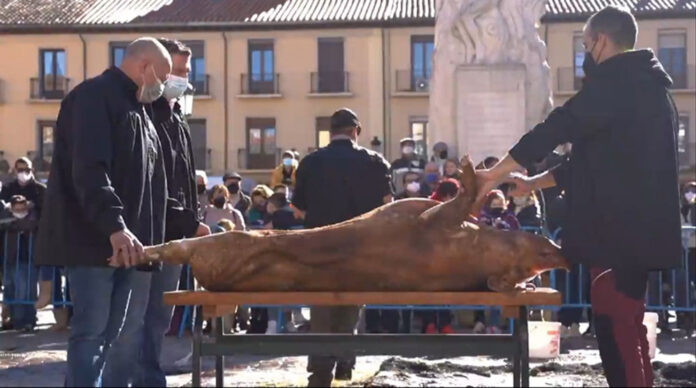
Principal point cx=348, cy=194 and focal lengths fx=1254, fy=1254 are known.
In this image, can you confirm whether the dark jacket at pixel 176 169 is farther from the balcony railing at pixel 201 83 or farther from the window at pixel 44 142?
the window at pixel 44 142

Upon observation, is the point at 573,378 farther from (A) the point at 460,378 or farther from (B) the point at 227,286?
(B) the point at 227,286

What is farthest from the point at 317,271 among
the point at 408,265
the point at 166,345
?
the point at 166,345

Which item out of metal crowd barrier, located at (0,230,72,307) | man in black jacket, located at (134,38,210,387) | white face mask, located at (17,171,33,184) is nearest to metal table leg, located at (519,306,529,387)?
man in black jacket, located at (134,38,210,387)

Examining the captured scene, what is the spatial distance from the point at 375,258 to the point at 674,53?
43.0 metres

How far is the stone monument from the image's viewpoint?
732 inches

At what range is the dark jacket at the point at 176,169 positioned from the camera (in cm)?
749

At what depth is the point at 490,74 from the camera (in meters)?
18.6

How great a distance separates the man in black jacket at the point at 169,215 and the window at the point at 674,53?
40982mm

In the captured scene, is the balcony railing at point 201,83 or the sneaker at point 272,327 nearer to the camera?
the sneaker at point 272,327

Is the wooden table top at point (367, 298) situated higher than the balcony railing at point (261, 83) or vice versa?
the balcony railing at point (261, 83)

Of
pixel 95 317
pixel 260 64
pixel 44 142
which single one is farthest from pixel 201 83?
pixel 95 317

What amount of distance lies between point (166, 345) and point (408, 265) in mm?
6117

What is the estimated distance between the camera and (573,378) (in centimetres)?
863

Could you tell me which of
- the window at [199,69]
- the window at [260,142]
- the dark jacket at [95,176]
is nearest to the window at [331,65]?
the window at [260,142]
